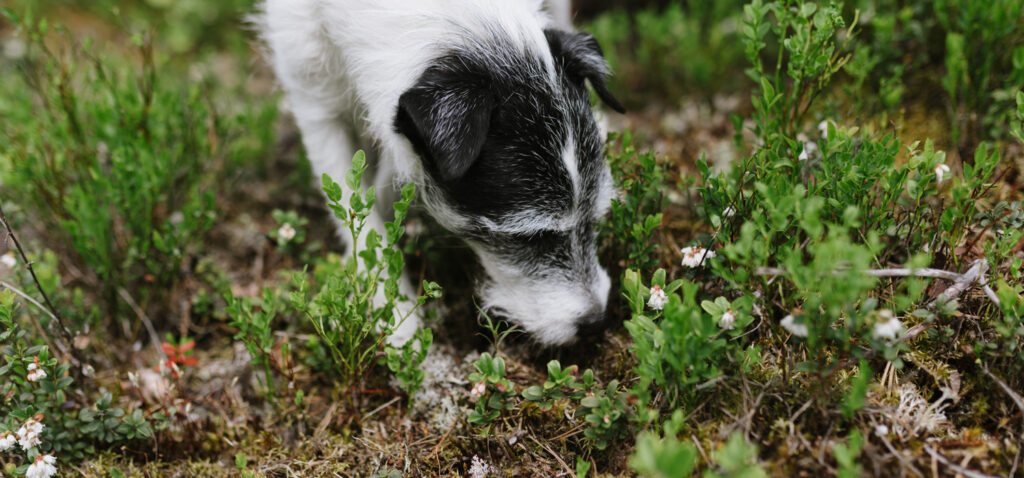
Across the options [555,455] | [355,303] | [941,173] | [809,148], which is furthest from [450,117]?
[941,173]

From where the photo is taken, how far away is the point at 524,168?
7.75 feet

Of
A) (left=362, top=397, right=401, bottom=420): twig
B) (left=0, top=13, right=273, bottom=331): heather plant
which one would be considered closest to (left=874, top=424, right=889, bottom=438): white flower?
(left=362, top=397, right=401, bottom=420): twig

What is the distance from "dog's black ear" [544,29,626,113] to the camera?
8.52 ft

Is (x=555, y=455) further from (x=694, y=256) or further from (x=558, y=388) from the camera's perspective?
(x=694, y=256)

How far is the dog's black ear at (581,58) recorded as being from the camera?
2596 millimetres

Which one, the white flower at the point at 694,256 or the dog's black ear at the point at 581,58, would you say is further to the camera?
the dog's black ear at the point at 581,58

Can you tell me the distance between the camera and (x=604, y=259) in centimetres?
290

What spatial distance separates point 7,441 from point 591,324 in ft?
6.46

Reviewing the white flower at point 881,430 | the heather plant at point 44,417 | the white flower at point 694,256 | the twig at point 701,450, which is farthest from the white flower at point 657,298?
the heather plant at point 44,417

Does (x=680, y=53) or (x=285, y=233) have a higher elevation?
(x=680, y=53)

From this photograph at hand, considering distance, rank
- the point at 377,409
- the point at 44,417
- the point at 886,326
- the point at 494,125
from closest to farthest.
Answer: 1. the point at 886,326
2. the point at 44,417
3. the point at 494,125
4. the point at 377,409

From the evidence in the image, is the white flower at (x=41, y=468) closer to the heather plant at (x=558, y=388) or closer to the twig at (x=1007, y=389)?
the heather plant at (x=558, y=388)

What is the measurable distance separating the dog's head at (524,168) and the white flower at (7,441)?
158 cm

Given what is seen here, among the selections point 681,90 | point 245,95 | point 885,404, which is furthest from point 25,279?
point 681,90
